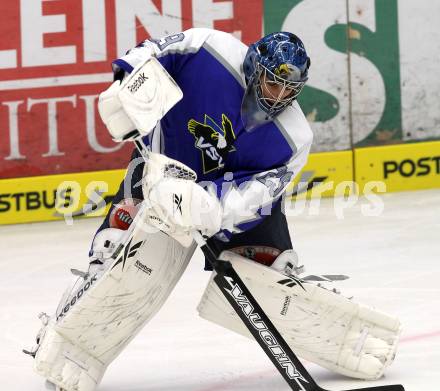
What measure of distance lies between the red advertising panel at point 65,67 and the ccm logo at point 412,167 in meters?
0.95

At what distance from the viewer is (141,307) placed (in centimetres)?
332

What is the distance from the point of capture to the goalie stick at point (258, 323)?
10.7 ft

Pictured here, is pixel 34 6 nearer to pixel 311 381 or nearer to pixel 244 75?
pixel 244 75

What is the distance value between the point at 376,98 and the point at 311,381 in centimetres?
272

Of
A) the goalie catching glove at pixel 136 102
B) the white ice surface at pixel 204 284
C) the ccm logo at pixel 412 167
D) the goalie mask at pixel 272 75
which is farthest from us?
the ccm logo at pixel 412 167

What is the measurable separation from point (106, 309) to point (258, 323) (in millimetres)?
377

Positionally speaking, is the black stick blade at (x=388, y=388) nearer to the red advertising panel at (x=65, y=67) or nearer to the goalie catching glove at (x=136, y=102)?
the goalie catching glove at (x=136, y=102)

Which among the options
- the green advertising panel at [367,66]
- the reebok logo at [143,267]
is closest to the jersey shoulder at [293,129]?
the reebok logo at [143,267]

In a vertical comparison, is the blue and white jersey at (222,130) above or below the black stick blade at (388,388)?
above

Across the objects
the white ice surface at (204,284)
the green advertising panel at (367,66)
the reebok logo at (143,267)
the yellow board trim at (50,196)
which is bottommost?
the white ice surface at (204,284)

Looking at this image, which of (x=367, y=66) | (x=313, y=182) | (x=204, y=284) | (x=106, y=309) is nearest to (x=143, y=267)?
(x=106, y=309)

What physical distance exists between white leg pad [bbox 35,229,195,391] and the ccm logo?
8.49 ft

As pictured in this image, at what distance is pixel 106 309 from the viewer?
10.8ft

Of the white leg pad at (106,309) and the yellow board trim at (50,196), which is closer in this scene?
the white leg pad at (106,309)
